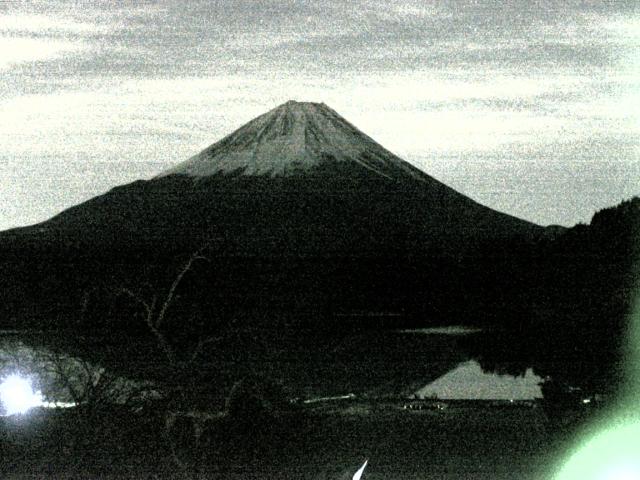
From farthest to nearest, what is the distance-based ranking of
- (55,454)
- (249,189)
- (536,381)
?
(249,189) → (536,381) → (55,454)

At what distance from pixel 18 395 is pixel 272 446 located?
6.38 ft

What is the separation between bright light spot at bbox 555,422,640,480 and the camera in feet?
19.2

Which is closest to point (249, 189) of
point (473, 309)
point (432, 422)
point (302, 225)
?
point (302, 225)

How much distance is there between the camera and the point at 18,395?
9.30 metres

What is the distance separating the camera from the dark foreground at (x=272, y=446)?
338 inches

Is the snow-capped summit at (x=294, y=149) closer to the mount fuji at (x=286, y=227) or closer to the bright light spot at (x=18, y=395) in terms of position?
the mount fuji at (x=286, y=227)

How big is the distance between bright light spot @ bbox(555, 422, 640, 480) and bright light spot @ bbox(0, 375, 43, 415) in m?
3.73

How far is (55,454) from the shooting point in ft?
28.9

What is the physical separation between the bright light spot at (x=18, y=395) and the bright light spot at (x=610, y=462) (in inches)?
147

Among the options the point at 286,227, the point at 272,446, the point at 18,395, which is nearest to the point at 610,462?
the point at 272,446

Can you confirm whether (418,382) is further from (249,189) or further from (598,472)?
(249,189)

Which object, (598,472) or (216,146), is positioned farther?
(216,146)

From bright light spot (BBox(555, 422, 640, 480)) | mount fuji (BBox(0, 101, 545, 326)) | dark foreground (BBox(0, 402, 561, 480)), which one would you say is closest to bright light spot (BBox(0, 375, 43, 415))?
dark foreground (BBox(0, 402, 561, 480))

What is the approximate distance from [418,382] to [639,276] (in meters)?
6.03
